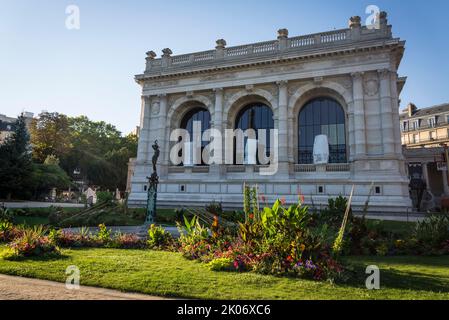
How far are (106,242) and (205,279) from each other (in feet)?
22.4

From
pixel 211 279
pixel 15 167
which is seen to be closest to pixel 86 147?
pixel 15 167

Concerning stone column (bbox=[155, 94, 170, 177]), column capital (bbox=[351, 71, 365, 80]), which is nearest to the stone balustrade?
column capital (bbox=[351, 71, 365, 80])

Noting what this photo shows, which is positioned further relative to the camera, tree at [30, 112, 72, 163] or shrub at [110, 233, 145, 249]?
tree at [30, 112, 72, 163]

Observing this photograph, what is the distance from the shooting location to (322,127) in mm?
27797

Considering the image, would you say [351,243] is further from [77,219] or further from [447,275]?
[77,219]

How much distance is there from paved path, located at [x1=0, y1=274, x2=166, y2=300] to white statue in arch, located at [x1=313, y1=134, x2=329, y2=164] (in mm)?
23564

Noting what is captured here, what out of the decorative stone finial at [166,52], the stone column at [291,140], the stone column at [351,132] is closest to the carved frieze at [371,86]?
the stone column at [351,132]

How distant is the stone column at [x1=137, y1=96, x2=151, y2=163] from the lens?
105 feet

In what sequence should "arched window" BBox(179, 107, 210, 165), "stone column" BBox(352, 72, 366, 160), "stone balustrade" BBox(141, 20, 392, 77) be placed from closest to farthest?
"stone column" BBox(352, 72, 366, 160), "stone balustrade" BBox(141, 20, 392, 77), "arched window" BBox(179, 107, 210, 165)

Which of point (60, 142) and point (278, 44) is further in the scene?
point (60, 142)

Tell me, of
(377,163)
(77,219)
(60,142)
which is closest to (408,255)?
(377,163)

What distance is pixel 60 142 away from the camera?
54438mm

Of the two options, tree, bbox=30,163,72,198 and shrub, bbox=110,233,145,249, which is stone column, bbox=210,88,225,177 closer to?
shrub, bbox=110,233,145,249

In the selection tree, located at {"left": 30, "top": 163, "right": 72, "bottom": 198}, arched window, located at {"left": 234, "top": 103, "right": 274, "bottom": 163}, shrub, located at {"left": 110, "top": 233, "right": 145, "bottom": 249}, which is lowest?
shrub, located at {"left": 110, "top": 233, "right": 145, "bottom": 249}
